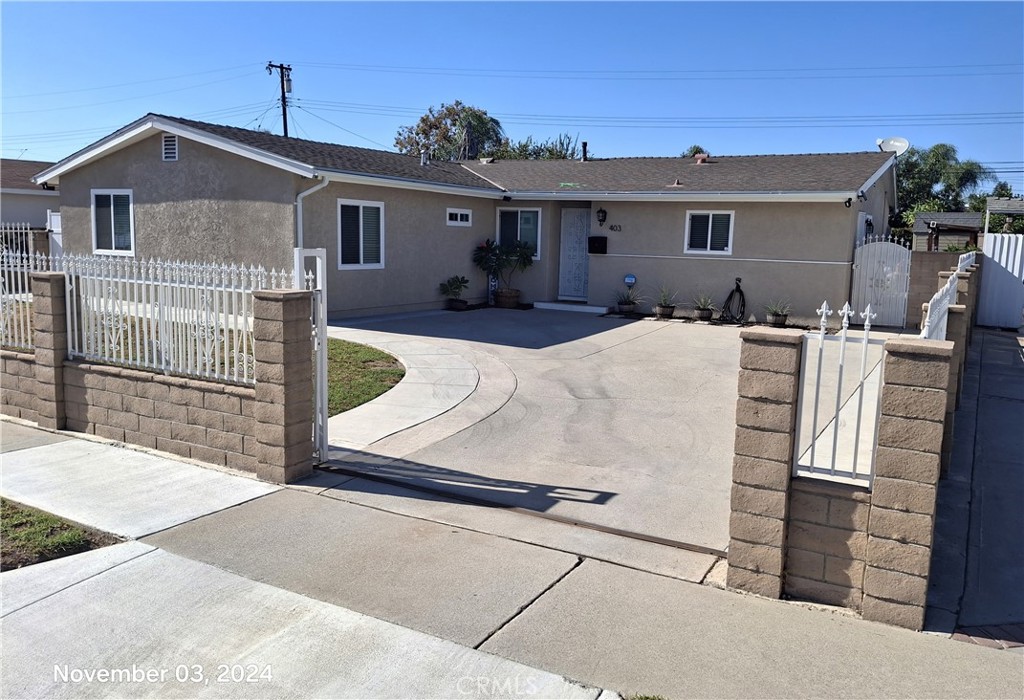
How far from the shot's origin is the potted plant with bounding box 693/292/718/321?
1752cm

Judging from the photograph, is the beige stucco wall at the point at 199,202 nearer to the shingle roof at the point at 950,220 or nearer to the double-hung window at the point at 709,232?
the double-hung window at the point at 709,232

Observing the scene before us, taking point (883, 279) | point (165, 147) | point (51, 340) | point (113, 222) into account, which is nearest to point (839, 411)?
point (51, 340)

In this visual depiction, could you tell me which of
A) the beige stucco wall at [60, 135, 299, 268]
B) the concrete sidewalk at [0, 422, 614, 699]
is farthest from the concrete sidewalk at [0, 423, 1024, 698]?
the beige stucco wall at [60, 135, 299, 268]

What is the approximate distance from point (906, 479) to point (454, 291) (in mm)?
14858

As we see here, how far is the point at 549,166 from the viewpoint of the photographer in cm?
2291

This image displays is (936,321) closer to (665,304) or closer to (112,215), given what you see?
(665,304)

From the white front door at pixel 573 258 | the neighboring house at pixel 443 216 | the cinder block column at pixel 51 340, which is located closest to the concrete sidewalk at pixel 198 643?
the cinder block column at pixel 51 340

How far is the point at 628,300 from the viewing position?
1853 centimetres

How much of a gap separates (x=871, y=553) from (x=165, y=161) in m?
15.9

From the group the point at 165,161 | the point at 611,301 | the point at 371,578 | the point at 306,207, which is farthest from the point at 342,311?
the point at 371,578

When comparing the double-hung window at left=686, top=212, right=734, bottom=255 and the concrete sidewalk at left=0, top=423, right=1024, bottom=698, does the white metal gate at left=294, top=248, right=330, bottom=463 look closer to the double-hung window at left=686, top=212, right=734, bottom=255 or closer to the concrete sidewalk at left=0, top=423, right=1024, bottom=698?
the concrete sidewalk at left=0, top=423, right=1024, bottom=698

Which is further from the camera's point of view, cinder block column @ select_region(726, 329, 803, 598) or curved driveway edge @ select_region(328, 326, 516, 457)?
curved driveway edge @ select_region(328, 326, 516, 457)

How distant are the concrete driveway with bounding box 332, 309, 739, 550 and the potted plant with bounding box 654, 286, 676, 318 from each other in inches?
151

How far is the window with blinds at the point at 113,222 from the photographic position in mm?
16984
